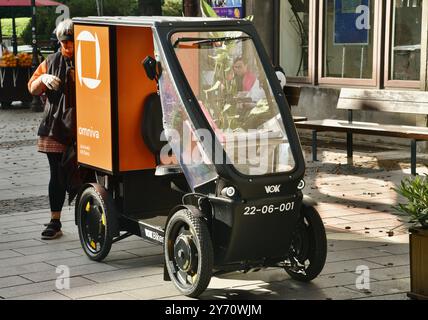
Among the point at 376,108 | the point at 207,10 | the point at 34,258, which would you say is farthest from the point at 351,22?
the point at 34,258

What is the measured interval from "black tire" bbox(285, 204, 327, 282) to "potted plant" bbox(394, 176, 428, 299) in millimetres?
662

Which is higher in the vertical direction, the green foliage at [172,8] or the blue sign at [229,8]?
the green foliage at [172,8]

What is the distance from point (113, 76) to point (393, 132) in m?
5.45

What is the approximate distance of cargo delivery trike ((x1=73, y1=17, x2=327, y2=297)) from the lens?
6047 mm

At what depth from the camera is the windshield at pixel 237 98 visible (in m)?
6.25

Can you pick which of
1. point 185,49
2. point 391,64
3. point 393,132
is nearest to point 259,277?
point 185,49

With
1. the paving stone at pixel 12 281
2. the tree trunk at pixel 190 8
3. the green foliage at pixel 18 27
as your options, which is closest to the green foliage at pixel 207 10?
the tree trunk at pixel 190 8

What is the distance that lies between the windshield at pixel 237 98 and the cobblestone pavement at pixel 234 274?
38.0 inches

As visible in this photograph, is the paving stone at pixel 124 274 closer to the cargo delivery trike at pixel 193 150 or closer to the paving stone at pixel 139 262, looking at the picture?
the paving stone at pixel 139 262

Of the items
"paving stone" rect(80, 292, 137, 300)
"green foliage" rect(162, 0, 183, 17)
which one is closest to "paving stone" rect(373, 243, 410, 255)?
"paving stone" rect(80, 292, 137, 300)

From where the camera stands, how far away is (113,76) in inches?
279

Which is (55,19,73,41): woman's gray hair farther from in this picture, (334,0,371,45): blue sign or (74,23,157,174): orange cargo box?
(334,0,371,45): blue sign

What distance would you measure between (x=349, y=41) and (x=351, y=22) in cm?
32

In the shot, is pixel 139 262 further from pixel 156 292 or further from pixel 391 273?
pixel 391 273
